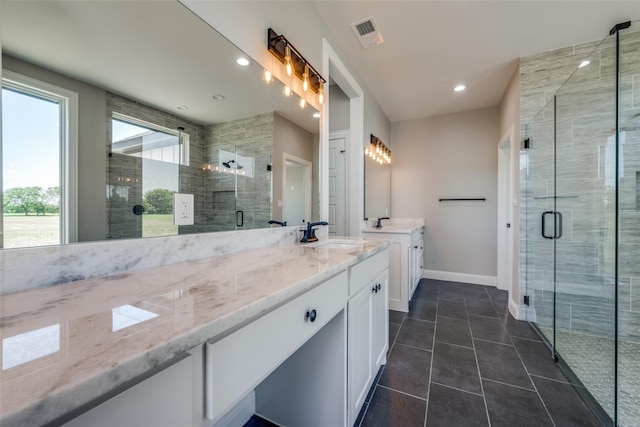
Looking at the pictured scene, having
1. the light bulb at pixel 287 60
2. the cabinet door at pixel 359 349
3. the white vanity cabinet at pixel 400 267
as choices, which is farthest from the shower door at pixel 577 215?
the light bulb at pixel 287 60

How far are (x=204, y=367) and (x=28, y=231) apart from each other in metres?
0.61

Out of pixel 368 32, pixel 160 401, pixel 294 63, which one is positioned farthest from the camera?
pixel 368 32

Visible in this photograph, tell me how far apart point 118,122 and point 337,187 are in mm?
2084

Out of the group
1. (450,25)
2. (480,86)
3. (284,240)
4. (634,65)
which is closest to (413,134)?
(480,86)

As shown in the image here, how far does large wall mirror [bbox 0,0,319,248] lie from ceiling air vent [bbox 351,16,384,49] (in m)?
1.27

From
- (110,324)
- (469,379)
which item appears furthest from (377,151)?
(110,324)

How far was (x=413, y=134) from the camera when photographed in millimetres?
4090

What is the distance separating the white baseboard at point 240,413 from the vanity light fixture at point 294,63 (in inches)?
74.6

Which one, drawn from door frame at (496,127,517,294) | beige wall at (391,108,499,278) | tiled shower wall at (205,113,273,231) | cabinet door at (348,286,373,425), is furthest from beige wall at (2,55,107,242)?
door frame at (496,127,517,294)

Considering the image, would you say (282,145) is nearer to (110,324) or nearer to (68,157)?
(68,157)

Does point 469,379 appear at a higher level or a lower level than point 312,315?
lower

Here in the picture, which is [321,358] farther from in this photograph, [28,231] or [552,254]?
[552,254]

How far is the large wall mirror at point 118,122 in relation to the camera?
2.08 feet

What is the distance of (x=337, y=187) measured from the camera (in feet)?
8.90
